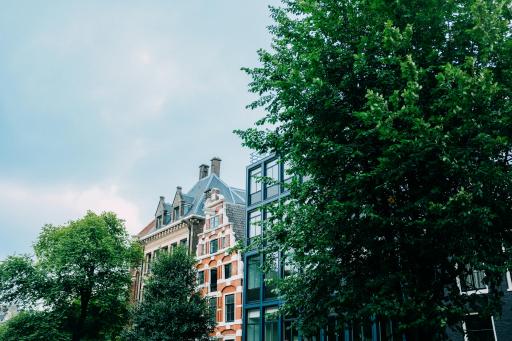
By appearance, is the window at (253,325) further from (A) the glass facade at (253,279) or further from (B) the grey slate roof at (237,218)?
(B) the grey slate roof at (237,218)

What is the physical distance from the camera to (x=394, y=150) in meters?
11.4

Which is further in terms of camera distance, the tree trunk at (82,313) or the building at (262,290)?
the tree trunk at (82,313)

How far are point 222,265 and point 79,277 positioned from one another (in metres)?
14.2

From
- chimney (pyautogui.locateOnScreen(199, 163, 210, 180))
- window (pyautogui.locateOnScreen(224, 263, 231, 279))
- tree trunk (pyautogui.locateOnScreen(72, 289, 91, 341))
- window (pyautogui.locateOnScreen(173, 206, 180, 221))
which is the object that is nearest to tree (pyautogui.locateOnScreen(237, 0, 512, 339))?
window (pyautogui.locateOnScreen(224, 263, 231, 279))

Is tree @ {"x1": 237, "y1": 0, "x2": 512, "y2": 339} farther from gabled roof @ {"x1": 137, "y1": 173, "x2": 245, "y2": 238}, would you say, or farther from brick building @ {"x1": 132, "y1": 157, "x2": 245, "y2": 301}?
gabled roof @ {"x1": 137, "y1": 173, "x2": 245, "y2": 238}

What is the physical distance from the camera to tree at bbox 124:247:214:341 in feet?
102

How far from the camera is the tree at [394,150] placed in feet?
37.1

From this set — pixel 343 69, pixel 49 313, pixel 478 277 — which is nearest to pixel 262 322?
pixel 478 277

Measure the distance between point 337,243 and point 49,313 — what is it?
3719 centimetres

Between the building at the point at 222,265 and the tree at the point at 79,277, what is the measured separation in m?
Answer: 8.99

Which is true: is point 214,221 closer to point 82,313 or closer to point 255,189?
point 255,189

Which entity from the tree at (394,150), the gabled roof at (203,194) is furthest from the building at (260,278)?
the tree at (394,150)

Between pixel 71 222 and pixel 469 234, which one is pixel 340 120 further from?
pixel 71 222

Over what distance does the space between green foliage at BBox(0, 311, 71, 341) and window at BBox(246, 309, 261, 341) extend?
17785 millimetres
